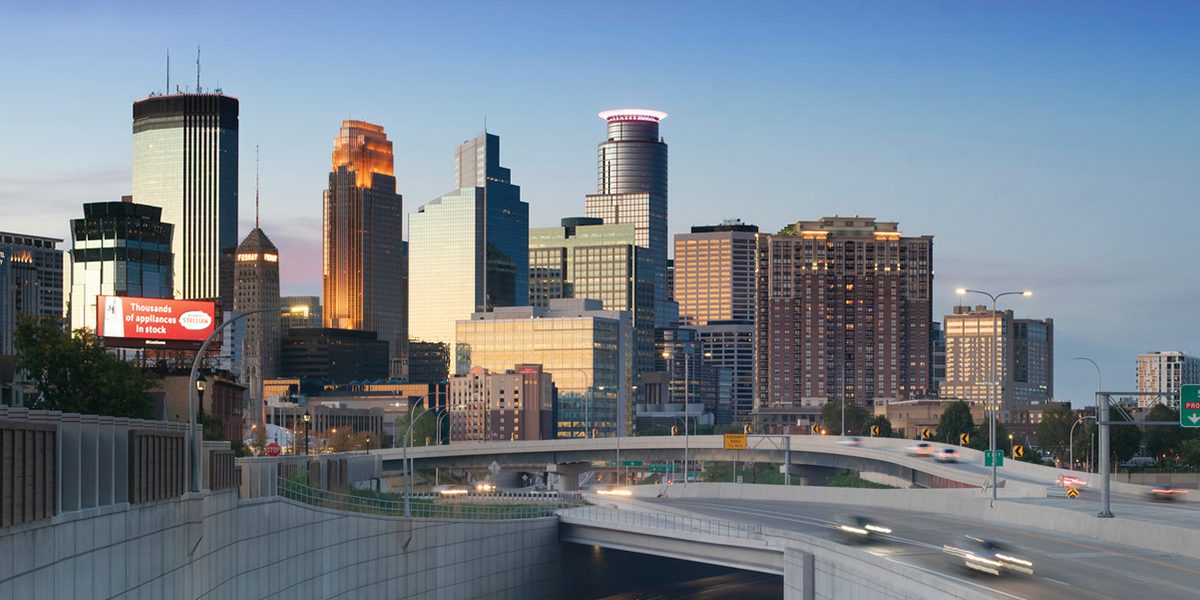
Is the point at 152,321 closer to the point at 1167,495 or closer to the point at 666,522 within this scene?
the point at 666,522

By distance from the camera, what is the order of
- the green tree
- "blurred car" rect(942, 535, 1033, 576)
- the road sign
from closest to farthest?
"blurred car" rect(942, 535, 1033, 576)
the road sign
the green tree

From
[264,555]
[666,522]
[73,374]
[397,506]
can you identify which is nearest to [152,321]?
[73,374]

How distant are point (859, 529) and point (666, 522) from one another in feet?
56.1

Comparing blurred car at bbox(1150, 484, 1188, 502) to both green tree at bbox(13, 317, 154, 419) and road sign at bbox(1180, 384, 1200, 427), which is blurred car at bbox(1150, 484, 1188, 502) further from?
green tree at bbox(13, 317, 154, 419)

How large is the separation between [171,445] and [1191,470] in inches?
5175

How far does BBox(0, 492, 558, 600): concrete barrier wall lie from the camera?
111 feet

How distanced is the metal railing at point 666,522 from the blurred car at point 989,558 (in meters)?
19.7

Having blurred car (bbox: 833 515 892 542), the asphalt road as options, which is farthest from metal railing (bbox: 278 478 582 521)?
blurred car (bbox: 833 515 892 542)

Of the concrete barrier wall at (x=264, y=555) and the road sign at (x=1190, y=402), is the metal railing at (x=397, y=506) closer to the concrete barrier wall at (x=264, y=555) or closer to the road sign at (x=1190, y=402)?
the concrete barrier wall at (x=264, y=555)

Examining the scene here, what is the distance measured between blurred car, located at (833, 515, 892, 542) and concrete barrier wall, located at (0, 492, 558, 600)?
20619mm

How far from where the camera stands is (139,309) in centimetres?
10819

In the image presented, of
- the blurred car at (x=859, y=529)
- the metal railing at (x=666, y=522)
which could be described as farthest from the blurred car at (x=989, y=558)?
the metal railing at (x=666, y=522)

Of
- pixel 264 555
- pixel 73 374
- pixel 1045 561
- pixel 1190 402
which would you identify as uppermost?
pixel 73 374

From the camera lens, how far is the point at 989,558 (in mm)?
52219
